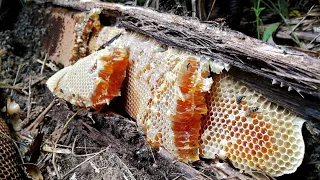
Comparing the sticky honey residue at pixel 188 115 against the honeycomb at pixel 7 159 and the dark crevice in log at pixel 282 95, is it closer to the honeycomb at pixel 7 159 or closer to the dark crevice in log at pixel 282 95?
the dark crevice in log at pixel 282 95

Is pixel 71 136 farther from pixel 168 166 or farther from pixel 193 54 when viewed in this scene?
pixel 193 54

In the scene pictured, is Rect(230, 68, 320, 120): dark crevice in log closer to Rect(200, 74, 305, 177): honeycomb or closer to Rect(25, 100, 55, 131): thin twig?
Rect(200, 74, 305, 177): honeycomb

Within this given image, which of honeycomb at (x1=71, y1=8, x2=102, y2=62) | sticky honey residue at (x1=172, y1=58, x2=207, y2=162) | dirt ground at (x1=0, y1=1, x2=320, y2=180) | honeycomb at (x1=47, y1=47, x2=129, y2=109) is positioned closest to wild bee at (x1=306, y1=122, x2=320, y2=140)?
dirt ground at (x1=0, y1=1, x2=320, y2=180)

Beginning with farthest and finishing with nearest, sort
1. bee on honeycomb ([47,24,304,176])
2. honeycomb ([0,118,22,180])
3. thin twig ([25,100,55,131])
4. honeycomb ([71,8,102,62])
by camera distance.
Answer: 1. honeycomb ([71,8,102,62])
2. thin twig ([25,100,55,131])
3. honeycomb ([0,118,22,180])
4. bee on honeycomb ([47,24,304,176])

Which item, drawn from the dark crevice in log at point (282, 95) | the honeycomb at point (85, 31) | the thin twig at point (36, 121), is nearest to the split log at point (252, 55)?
the dark crevice in log at point (282, 95)

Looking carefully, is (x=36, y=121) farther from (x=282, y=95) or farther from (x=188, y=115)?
(x=282, y=95)
